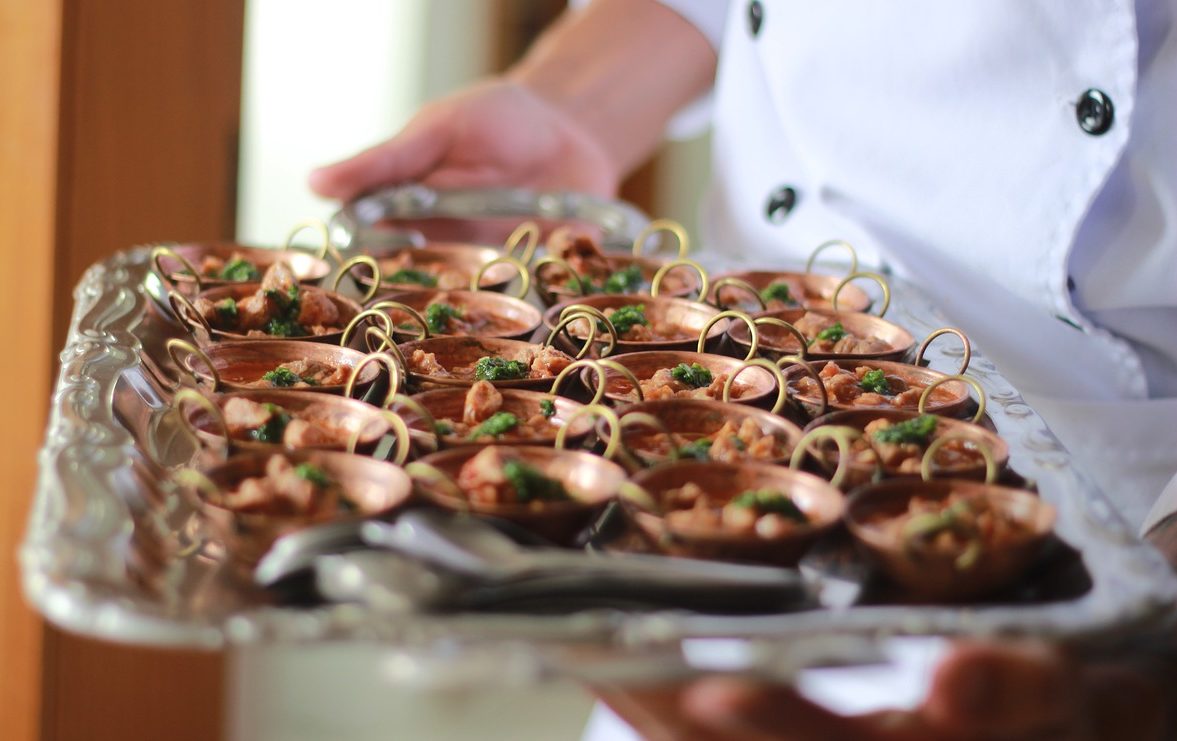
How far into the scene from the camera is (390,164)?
8.20ft

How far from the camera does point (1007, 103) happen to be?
77.3 inches

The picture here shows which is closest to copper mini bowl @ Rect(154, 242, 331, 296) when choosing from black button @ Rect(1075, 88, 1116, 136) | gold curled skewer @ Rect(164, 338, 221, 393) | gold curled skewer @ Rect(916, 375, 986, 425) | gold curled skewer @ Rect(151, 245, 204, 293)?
gold curled skewer @ Rect(151, 245, 204, 293)

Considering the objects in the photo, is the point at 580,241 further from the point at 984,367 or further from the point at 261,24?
the point at 261,24

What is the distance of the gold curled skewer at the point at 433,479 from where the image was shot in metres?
1.29

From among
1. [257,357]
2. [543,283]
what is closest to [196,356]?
[257,357]

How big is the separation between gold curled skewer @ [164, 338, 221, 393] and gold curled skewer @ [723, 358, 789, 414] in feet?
2.06

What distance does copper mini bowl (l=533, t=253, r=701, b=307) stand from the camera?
7.21ft

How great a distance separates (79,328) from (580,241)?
33.2 inches

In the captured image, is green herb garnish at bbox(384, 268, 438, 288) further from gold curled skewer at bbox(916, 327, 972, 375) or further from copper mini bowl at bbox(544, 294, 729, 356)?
gold curled skewer at bbox(916, 327, 972, 375)

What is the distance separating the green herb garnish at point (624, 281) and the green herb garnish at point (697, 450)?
2.39 feet

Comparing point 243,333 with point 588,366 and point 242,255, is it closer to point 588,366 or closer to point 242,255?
point 242,255

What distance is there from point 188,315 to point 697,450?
0.84 meters

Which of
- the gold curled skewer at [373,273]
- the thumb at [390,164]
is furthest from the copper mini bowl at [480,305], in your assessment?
the thumb at [390,164]

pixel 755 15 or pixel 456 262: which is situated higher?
pixel 755 15
